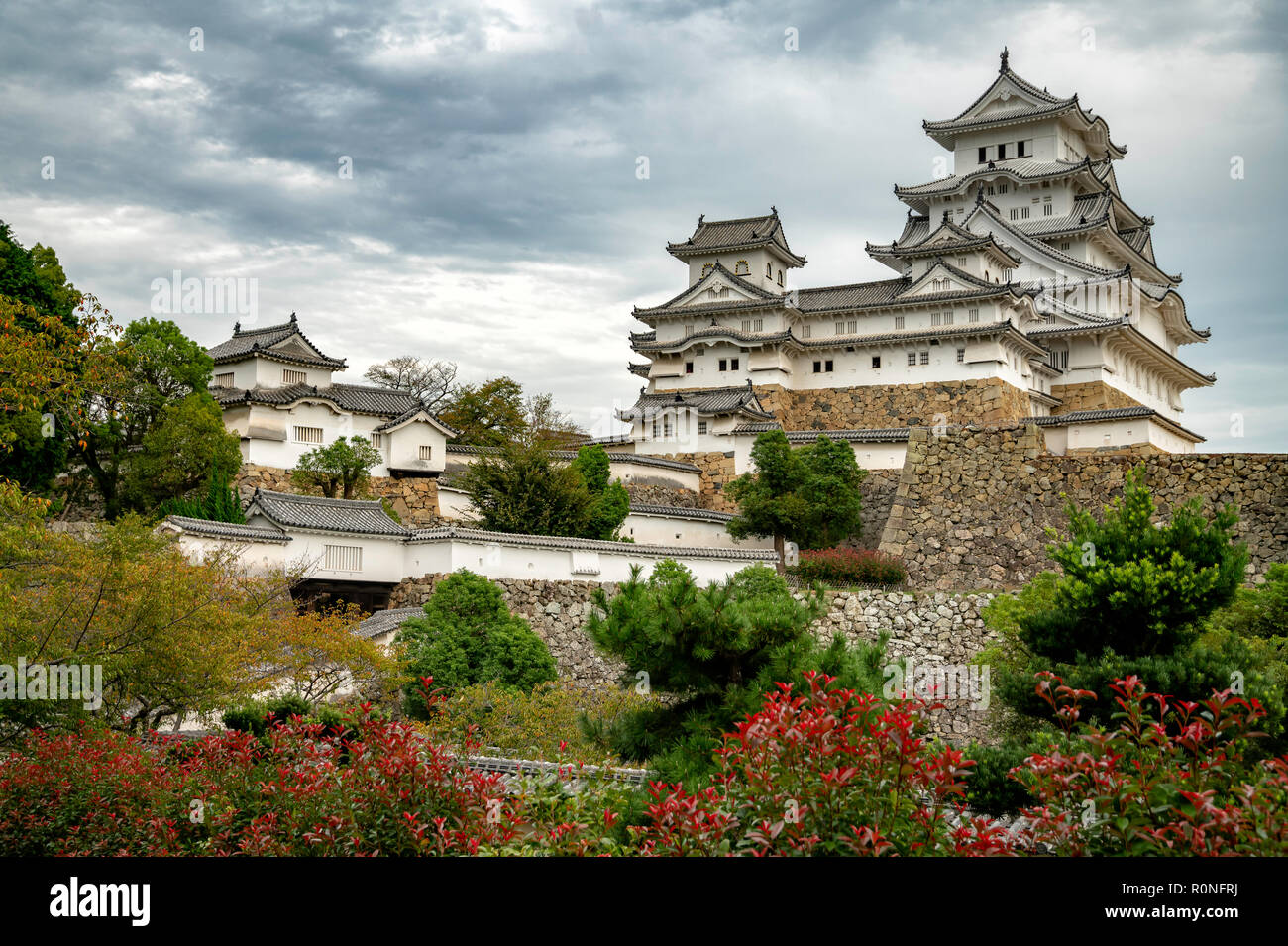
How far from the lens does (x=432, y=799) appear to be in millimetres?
7125

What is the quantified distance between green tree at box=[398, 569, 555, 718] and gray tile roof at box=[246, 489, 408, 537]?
4596 mm

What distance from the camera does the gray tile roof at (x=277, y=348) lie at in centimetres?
3331

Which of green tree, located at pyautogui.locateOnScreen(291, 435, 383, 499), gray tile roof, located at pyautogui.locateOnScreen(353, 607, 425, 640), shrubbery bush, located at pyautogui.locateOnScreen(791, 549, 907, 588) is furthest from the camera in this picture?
green tree, located at pyautogui.locateOnScreen(291, 435, 383, 499)

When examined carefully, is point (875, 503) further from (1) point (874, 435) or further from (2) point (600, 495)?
(2) point (600, 495)

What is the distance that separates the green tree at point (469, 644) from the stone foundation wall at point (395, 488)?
11610mm

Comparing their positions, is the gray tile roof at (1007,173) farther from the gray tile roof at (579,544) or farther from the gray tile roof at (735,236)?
the gray tile roof at (579,544)

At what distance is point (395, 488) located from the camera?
32344mm

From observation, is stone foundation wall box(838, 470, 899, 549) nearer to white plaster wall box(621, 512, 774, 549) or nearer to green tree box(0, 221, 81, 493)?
white plaster wall box(621, 512, 774, 549)

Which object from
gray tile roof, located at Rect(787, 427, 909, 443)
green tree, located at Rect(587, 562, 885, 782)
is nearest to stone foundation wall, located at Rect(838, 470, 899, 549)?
gray tile roof, located at Rect(787, 427, 909, 443)

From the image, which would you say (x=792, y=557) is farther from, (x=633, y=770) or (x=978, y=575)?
(x=633, y=770)

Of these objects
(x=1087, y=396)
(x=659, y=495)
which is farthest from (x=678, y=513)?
(x=1087, y=396)

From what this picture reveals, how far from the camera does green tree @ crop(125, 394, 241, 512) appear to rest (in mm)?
27141
